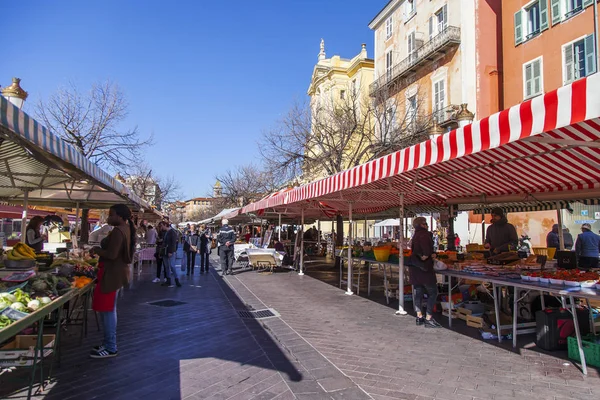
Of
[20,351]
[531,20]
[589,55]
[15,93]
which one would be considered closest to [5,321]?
[20,351]

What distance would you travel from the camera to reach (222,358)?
193 inches

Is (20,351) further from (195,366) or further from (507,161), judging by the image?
(507,161)

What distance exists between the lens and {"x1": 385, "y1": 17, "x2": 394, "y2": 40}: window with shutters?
30797mm

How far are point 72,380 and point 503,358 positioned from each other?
4.85 meters

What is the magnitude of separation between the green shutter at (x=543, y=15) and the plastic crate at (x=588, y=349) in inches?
772

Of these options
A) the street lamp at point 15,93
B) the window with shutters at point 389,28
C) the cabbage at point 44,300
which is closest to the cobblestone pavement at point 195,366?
the cabbage at point 44,300

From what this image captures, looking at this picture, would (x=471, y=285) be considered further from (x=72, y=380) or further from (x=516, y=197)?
(x=72, y=380)

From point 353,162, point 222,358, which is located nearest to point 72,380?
point 222,358

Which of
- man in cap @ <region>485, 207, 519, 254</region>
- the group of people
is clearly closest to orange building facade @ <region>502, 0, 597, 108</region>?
man in cap @ <region>485, 207, 519, 254</region>

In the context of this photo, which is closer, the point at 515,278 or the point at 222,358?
the point at 222,358

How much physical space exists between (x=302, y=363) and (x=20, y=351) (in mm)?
2850

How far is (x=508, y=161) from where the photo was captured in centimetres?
600

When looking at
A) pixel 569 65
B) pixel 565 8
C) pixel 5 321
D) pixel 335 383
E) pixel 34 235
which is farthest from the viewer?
pixel 565 8

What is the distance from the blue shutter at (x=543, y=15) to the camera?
19.6 metres
